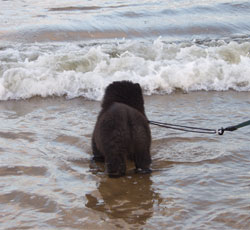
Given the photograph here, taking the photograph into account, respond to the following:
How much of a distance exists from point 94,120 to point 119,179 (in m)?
2.03

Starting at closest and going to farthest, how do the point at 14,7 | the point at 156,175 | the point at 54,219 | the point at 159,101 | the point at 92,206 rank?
the point at 54,219 → the point at 92,206 → the point at 156,175 → the point at 159,101 → the point at 14,7

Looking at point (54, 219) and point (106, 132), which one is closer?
point (54, 219)

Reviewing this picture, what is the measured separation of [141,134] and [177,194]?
23.4 inches

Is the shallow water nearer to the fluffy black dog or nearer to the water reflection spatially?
the water reflection

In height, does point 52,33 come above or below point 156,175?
above

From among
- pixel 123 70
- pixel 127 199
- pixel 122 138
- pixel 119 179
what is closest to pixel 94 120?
pixel 119 179

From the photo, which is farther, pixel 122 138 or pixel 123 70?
pixel 123 70

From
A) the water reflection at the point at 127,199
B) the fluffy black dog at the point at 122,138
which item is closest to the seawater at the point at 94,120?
the water reflection at the point at 127,199

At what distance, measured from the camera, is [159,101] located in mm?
7211

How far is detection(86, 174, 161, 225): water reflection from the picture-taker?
3.53 metres

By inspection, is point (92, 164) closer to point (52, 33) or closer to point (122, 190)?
point (122, 190)

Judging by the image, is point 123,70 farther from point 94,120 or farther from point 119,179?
point 119,179

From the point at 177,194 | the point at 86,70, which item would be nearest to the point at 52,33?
the point at 86,70

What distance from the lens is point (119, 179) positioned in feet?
13.7
